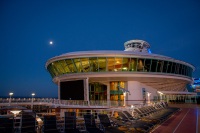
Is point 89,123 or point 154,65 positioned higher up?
point 154,65

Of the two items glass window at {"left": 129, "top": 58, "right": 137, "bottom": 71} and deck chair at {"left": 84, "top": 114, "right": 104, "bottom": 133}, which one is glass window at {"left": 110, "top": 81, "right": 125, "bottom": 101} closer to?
glass window at {"left": 129, "top": 58, "right": 137, "bottom": 71}

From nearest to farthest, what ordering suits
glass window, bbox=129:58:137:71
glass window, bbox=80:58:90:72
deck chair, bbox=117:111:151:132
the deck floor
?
deck chair, bbox=117:111:151:132
the deck floor
glass window, bbox=80:58:90:72
glass window, bbox=129:58:137:71

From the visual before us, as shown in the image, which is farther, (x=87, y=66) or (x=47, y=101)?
(x=47, y=101)

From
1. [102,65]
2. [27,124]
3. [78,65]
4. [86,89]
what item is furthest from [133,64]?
[27,124]

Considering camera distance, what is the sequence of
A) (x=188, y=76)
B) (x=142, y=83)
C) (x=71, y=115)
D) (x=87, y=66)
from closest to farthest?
(x=71, y=115)
(x=87, y=66)
(x=142, y=83)
(x=188, y=76)

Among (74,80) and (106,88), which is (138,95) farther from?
(74,80)

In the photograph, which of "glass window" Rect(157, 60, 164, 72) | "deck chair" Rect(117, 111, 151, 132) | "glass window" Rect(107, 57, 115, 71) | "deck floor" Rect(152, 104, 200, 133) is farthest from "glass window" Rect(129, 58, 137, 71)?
"deck chair" Rect(117, 111, 151, 132)

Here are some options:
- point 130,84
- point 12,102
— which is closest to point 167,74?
point 130,84

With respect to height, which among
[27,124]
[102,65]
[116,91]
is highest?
[102,65]

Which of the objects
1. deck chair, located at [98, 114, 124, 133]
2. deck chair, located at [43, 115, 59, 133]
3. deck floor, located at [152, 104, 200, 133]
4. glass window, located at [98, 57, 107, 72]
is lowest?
deck floor, located at [152, 104, 200, 133]

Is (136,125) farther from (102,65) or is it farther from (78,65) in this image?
(78,65)

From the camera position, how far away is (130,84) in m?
33.9

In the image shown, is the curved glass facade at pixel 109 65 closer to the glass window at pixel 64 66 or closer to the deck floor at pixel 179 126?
the glass window at pixel 64 66

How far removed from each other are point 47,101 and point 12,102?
627cm
